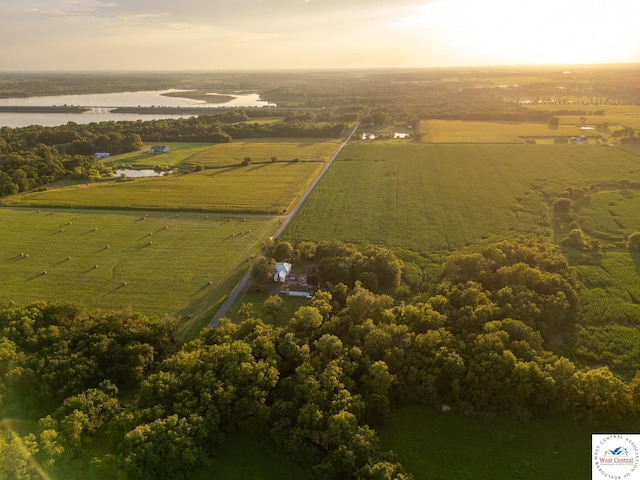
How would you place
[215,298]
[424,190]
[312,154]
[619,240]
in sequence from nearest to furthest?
[215,298]
[619,240]
[424,190]
[312,154]

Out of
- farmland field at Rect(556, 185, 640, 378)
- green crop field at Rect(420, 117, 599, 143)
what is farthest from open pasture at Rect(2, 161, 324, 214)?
green crop field at Rect(420, 117, 599, 143)

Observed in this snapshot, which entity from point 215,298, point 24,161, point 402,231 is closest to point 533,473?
point 215,298

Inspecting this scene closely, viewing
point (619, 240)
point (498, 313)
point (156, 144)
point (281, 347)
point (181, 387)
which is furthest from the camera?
point (156, 144)

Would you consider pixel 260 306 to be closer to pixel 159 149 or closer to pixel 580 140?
pixel 159 149

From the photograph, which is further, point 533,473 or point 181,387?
point 181,387

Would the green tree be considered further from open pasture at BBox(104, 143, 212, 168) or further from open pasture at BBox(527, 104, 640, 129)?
open pasture at BBox(527, 104, 640, 129)

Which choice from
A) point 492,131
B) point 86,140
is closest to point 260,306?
point 86,140

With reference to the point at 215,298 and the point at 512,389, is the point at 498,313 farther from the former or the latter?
the point at 215,298
